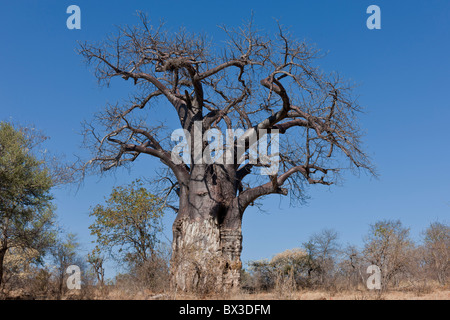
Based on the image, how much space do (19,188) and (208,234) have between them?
191 inches

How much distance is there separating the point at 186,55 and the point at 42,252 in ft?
25.2

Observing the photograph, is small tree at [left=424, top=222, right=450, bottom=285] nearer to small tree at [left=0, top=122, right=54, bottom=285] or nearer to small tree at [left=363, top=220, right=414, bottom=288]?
small tree at [left=363, top=220, right=414, bottom=288]

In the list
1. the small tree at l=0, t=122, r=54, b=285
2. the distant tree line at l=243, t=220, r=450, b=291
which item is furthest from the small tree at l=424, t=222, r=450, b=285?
the small tree at l=0, t=122, r=54, b=285

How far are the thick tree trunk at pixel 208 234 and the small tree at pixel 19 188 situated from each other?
3.71 m

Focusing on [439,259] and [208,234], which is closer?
[208,234]

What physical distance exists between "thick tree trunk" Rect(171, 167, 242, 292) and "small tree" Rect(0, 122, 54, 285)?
12.2 feet

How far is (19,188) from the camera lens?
11.2m

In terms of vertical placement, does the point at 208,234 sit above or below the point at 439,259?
above

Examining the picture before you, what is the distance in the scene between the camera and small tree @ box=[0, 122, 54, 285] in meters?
11.1

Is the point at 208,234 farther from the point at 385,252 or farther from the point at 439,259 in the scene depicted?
the point at 439,259

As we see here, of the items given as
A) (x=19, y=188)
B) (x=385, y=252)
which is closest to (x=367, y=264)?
(x=385, y=252)

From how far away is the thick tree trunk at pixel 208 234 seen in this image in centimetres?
973

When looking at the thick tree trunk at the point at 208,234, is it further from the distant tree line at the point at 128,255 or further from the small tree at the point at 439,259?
the small tree at the point at 439,259

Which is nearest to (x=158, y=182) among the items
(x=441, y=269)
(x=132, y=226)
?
(x=132, y=226)
